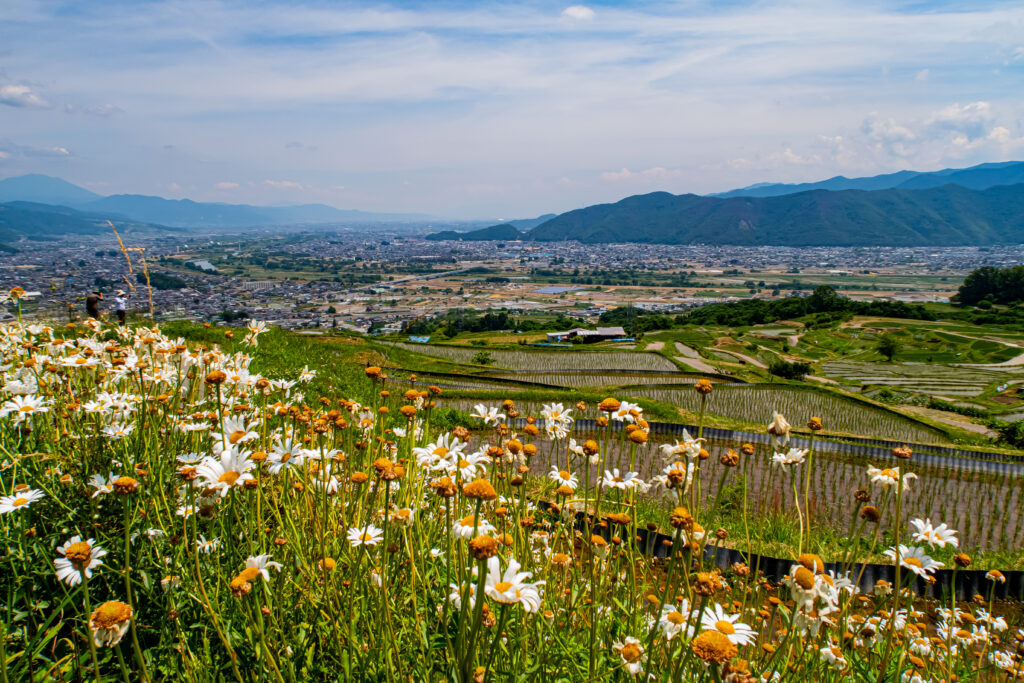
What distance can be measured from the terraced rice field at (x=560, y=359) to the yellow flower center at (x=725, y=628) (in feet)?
95.6

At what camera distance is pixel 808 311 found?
81.5 metres

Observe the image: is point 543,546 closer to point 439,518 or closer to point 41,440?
point 439,518

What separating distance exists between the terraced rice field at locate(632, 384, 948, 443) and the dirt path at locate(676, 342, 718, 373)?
789 centimetres

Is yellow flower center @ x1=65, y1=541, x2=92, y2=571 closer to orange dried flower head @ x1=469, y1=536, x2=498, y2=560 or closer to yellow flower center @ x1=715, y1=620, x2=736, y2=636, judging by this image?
orange dried flower head @ x1=469, y1=536, x2=498, y2=560

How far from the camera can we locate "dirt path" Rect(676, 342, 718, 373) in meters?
34.0

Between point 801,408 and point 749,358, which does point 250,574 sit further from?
point 749,358

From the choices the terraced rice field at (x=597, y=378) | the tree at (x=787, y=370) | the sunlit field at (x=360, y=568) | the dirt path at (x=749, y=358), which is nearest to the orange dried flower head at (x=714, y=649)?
the sunlit field at (x=360, y=568)

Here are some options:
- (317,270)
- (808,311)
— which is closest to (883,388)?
(808,311)

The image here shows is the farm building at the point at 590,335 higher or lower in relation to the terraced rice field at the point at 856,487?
lower

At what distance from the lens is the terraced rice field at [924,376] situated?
39438 millimetres

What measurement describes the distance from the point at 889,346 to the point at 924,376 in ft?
34.7

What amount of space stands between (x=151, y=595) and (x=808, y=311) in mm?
92131

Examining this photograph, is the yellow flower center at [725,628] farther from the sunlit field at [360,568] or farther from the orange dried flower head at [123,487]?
the orange dried flower head at [123,487]

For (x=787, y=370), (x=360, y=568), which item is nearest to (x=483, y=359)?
(x=787, y=370)
